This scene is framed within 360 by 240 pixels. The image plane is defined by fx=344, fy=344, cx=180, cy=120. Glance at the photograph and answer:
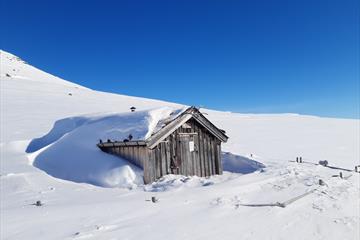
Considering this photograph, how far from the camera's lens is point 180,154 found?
13141 millimetres

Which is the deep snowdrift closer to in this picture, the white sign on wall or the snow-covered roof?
the snow-covered roof

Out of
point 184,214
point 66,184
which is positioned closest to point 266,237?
point 184,214

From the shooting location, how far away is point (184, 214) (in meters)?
7.98

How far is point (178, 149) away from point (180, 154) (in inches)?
8.6

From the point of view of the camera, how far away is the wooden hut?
1196 cm

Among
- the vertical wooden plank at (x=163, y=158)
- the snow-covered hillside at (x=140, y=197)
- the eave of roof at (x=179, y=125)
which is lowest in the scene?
the snow-covered hillside at (x=140, y=197)

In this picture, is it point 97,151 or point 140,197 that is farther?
point 97,151

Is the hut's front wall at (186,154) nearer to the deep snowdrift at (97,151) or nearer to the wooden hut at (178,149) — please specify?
the wooden hut at (178,149)

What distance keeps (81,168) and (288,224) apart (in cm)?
723

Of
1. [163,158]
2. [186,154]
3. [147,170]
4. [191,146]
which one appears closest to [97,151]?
[147,170]

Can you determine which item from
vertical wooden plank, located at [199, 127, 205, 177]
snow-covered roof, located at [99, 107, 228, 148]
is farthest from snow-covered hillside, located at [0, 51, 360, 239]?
vertical wooden plank, located at [199, 127, 205, 177]

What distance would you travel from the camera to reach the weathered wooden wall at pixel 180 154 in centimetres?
1202

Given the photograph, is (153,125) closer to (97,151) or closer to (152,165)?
(152,165)

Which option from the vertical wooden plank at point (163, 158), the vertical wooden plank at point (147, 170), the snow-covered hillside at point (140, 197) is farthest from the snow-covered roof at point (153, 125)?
the vertical wooden plank at point (147, 170)
